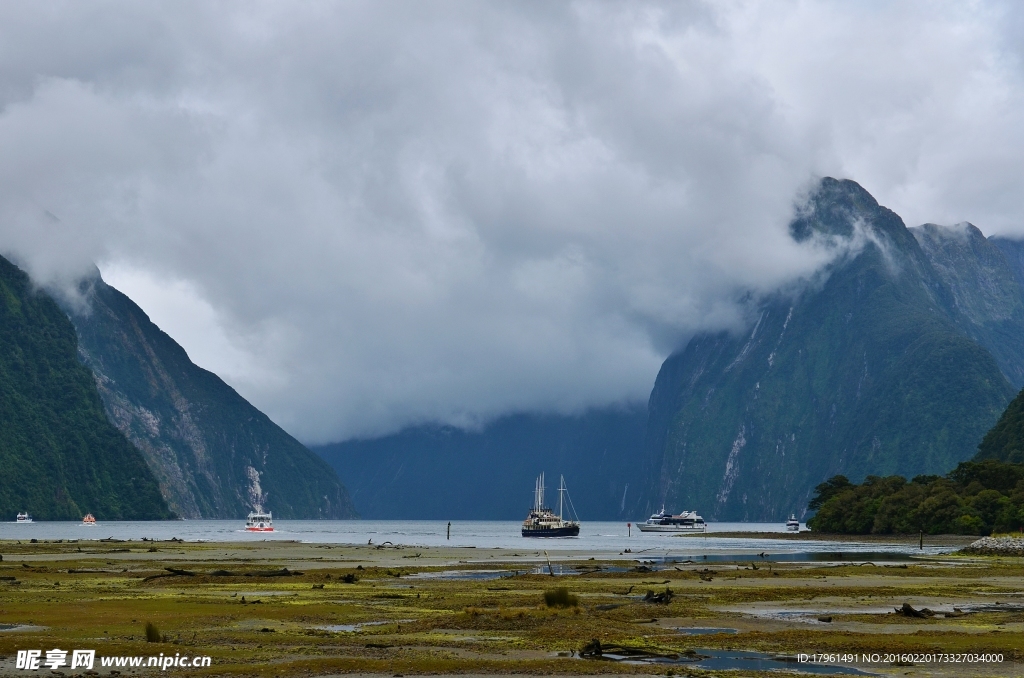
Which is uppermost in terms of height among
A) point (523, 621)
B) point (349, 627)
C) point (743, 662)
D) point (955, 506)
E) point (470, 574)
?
point (955, 506)

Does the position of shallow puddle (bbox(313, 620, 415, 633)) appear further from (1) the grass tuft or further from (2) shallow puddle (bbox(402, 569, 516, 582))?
(2) shallow puddle (bbox(402, 569, 516, 582))

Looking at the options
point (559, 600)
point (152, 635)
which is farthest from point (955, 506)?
point (152, 635)

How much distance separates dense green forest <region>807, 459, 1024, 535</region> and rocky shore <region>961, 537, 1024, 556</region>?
3758cm

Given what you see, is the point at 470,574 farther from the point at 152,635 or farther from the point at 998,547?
the point at 998,547

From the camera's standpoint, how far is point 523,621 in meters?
42.0

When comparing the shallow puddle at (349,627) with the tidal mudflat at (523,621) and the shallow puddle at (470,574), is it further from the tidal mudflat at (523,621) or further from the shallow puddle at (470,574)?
the shallow puddle at (470,574)

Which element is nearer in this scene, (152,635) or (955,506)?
(152,635)

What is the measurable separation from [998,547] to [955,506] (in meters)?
60.2

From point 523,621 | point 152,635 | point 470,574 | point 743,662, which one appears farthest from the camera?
point 470,574

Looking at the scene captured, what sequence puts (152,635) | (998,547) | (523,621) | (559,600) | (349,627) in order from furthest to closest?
1. (998,547)
2. (559,600)
3. (523,621)
4. (349,627)
5. (152,635)

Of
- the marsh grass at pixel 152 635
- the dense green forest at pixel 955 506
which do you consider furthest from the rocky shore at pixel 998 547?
the marsh grass at pixel 152 635

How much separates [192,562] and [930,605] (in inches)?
2275

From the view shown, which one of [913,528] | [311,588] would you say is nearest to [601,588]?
[311,588]

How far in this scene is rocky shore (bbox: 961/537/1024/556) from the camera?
110 m
